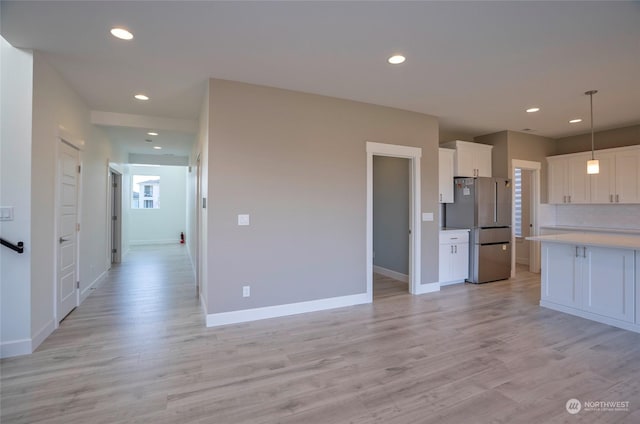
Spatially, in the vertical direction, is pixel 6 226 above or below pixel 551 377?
above

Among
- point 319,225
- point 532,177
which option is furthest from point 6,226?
point 532,177

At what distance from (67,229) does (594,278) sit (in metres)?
6.34

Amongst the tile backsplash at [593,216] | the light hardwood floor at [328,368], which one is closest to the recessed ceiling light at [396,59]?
the light hardwood floor at [328,368]

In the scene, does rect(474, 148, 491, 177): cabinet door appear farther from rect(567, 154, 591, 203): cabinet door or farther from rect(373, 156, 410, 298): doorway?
rect(567, 154, 591, 203): cabinet door

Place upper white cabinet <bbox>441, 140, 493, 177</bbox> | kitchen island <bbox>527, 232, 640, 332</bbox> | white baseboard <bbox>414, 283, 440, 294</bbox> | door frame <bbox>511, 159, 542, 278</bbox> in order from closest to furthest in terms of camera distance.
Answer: kitchen island <bbox>527, 232, 640, 332</bbox>
white baseboard <bbox>414, 283, 440, 294</bbox>
upper white cabinet <bbox>441, 140, 493, 177</bbox>
door frame <bbox>511, 159, 542, 278</bbox>

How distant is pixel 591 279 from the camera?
12.2 feet

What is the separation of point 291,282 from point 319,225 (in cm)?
80

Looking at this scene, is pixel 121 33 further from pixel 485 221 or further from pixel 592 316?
pixel 592 316

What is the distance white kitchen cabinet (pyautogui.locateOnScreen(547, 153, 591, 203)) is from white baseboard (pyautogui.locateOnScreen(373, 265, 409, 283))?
3526 millimetres

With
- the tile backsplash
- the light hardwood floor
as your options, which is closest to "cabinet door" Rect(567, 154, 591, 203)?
the tile backsplash

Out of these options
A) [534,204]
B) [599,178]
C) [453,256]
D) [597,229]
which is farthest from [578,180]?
[453,256]

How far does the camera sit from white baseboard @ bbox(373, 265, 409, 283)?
5564 millimetres

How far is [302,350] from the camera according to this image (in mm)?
2941

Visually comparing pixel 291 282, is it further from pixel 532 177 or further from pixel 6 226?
pixel 532 177
